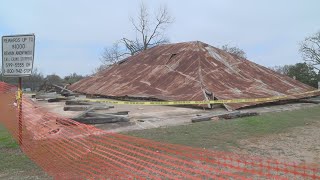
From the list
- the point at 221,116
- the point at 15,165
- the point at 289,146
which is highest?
the point at 221,116

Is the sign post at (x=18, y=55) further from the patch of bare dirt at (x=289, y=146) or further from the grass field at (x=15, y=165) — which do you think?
the patch of bare dirt at (x=289, y=146)

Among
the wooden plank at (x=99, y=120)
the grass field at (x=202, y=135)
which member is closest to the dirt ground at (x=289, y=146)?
the grass field at (x=202, y=135)

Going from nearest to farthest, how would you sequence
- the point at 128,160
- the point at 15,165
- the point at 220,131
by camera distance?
the point at 128,160, the point at 15,165, the point at 220,131

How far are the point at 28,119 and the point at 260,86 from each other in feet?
49.5

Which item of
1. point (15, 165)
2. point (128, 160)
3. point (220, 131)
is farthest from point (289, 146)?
point (15, 165)

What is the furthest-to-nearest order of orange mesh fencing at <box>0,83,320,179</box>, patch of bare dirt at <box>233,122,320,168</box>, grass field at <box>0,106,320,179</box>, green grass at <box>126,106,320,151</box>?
green grass at <box>126,106,320,151</box> < patch of bare dirt at <box>233,122,320,168</box> < grass field at <box>0,106,320,179</box> < orange mesh fencing at <box>0,83,320,179</box>

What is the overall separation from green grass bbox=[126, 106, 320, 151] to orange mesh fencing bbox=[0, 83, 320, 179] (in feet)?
5.07

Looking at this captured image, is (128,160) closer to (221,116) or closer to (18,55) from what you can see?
(18,55)

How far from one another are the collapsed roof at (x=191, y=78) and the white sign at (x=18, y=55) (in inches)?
444

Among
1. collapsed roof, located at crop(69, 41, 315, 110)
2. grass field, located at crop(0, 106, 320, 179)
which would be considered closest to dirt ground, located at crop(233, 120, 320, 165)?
grass field, located at crop(0, 106, 320, 179)

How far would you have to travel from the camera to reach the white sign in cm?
887

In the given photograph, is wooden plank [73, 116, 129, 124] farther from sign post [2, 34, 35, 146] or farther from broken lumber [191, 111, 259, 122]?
sign post [2, 34, 35, 146]

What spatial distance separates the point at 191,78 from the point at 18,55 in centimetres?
1505

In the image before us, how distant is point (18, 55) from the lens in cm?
895
